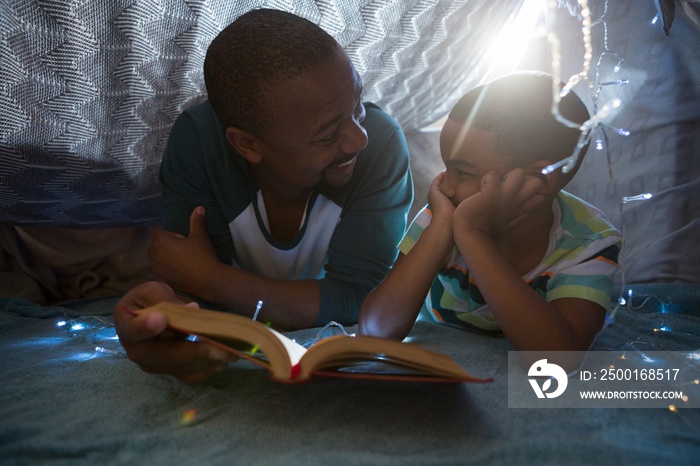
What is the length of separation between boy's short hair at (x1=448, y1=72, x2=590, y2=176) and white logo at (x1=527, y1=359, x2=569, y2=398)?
333mm

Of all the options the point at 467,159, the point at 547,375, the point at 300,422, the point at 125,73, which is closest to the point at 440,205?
the point at 467,159

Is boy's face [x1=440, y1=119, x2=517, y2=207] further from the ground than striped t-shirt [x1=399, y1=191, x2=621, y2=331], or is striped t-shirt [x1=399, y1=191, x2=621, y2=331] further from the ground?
boy's face [x1=440, y1=119, x2=517, y2=207]

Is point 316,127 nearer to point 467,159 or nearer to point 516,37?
point 467,159

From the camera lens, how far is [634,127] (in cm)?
125

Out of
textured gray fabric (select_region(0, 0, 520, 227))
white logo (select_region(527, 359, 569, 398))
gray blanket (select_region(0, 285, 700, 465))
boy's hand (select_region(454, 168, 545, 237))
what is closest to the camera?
gray blanket (select_region(0, 285, 700, 465))

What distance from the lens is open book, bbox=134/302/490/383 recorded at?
2.15ft

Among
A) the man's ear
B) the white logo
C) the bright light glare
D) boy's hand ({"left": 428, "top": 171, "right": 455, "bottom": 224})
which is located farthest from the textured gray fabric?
the white logo

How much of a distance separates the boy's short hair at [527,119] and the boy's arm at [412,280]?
5.8 inches

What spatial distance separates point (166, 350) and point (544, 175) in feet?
2.12

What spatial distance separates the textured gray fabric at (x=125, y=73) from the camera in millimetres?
1029

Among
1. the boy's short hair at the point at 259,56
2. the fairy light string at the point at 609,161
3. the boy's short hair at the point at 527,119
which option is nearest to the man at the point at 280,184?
the boy's short hair at the point at 259,56

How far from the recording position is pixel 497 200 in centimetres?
91

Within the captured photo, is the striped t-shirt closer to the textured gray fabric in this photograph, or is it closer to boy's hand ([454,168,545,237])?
boy's hand ([454,168,545,237])

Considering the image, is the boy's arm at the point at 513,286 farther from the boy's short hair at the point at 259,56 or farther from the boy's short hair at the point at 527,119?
the boy's short hair at the point at 259,56
